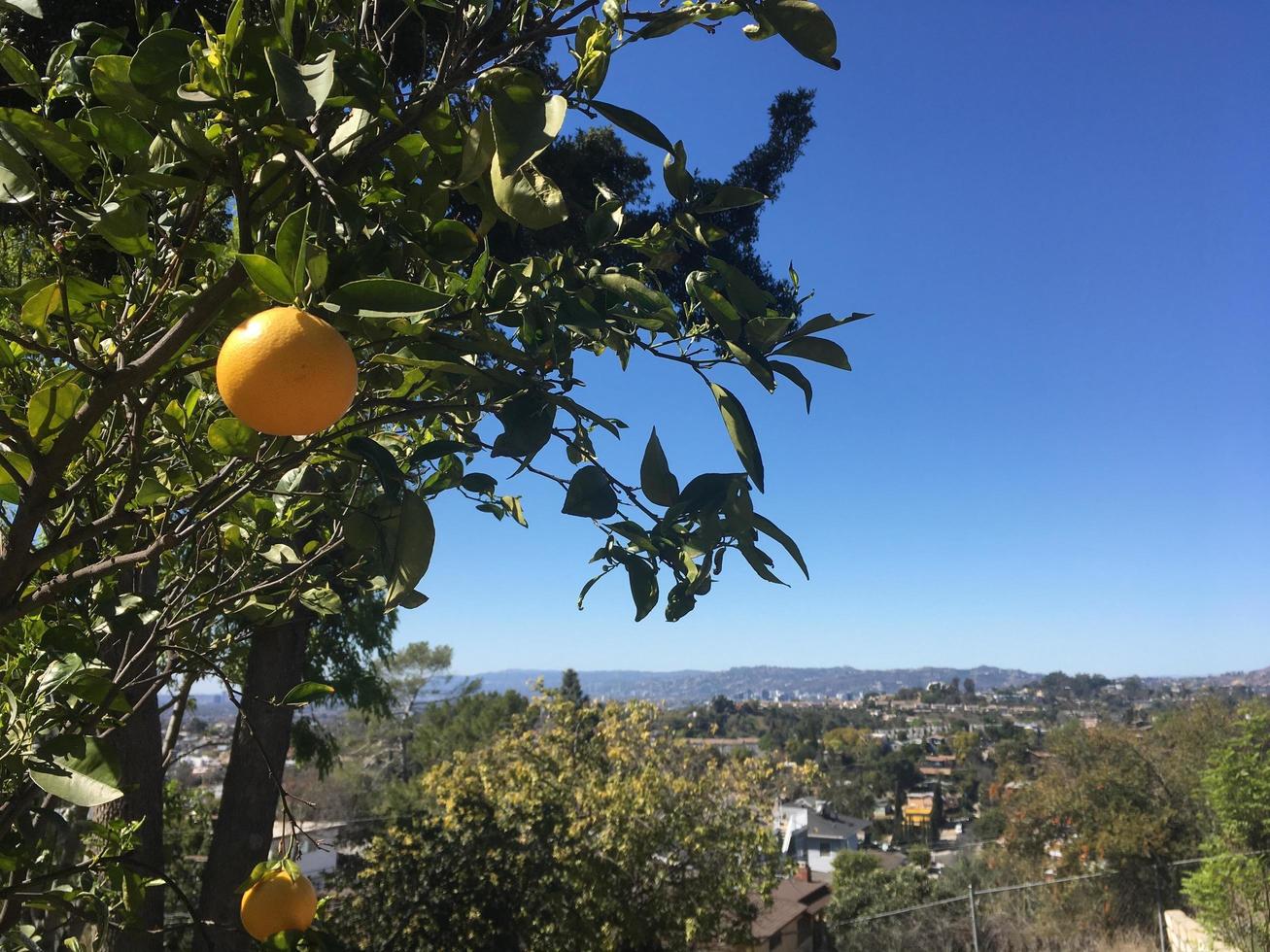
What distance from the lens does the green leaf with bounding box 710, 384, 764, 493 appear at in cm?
56

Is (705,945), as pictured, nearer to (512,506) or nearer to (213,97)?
(512,506)

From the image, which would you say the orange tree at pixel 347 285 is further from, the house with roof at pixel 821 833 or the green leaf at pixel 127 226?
the house with roof at pixel 821 833

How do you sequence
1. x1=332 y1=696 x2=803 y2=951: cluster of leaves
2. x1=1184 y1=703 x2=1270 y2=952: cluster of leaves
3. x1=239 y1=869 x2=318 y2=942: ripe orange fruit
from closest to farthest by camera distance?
x1=239 y1=869 x2=318 y2=942: ripe orange fruit
x1=332 y1=696 x2=803 y2=951: cluster of leaves
x1=1184 y1=703 x2=1270 y2=952: cluster of leaves

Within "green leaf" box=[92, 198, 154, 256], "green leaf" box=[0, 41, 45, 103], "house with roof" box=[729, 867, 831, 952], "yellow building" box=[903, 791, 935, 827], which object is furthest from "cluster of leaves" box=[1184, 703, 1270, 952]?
"yellow building" box=[903, 791, 935, 827]

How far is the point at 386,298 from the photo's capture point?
18.3 inches

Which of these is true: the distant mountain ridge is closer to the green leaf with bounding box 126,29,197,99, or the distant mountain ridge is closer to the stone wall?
the stone wall

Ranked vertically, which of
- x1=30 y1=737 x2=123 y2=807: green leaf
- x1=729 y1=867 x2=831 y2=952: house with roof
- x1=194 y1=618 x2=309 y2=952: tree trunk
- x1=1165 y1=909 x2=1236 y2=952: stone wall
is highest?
x1=30 y1=737 x2=123 y2=807: green leaf

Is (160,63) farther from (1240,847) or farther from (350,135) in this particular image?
(1240,847)

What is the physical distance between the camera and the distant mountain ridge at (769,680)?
332 ft

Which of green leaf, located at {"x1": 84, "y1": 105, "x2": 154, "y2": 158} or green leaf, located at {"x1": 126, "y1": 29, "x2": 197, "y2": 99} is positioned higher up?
green leaf, located at {"x1": 126, "y1": 29, "x2": 197, "y2": 99}

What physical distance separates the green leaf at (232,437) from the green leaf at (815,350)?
484 millimetres

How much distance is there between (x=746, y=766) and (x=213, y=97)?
745cm

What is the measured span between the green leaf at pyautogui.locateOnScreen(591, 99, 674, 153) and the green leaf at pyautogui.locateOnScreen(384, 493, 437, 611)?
30 centimetres

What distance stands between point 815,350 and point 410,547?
1.07 ft
